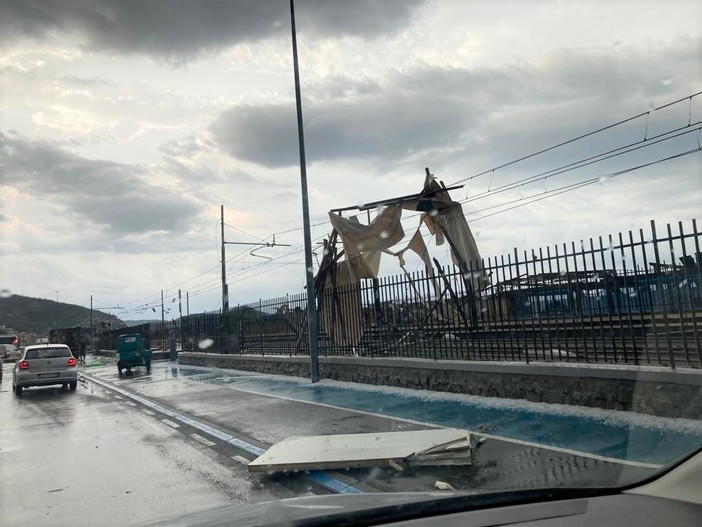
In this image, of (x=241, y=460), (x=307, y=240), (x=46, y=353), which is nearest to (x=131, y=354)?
(x=46, y=353)

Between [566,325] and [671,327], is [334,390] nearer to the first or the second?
[566,325]

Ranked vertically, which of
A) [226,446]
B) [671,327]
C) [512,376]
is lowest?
[226,446]

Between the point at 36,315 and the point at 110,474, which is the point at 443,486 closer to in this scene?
the point at 110,474

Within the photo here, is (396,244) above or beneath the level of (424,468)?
above

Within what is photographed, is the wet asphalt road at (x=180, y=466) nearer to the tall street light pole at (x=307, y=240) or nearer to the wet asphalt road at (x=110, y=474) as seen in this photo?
the wet asphalt road at (x=110, y=474)

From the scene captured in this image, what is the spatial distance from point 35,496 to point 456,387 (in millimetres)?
7197

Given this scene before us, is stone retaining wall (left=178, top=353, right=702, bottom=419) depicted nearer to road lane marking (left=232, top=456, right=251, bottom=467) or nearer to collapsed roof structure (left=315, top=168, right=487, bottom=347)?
collapsed roof structure (left=315, top=168, right=487, bottom=347)

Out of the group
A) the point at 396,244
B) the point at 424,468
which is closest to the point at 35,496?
the point at 424,468

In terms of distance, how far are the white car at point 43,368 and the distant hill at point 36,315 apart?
101 meters

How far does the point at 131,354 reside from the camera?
25.5 metres

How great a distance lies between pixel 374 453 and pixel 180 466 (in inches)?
98.6

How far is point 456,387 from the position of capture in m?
10.6

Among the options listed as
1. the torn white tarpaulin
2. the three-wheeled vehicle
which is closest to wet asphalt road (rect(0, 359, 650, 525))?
the torn white tarpaulin

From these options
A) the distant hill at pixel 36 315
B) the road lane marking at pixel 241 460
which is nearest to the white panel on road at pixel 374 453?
the road lane marking at pixel 241 460
